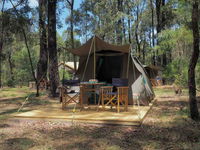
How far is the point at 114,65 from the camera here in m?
7.30

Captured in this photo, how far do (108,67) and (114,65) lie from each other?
0.23 meters

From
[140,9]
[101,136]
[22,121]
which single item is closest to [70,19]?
[140,9]

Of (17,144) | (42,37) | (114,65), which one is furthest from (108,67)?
(42,37)

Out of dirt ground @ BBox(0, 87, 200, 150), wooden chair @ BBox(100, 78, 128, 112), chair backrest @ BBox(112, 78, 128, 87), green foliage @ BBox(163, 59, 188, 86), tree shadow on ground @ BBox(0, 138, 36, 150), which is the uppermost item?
green foliage @ BBox(163, 59, 188, 86)

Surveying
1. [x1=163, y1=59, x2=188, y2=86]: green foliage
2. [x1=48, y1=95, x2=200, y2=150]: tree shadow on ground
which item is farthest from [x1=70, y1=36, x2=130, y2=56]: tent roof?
[x1=48, y1=95, x2=200, y2=150]: tree shadow on ground

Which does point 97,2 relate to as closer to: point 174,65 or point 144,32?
point 144,32

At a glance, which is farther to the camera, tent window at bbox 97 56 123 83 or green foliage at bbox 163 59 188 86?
tent window at bbox 97 56 123 83

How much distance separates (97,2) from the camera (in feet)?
65.0

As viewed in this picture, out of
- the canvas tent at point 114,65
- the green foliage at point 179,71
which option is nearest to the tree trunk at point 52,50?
the canvas tent at point 114,65

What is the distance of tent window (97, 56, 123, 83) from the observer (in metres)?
7.23

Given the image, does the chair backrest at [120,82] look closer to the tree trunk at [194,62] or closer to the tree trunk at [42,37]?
the tree trunk at [194,62]

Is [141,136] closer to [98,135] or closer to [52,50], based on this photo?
[98,135]

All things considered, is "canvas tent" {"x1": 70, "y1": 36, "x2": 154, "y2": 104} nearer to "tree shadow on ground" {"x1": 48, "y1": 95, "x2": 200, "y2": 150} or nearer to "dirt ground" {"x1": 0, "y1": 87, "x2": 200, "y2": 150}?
"dirt ground" {"x1": 0, "y1": 87, "x2": 200, "y2": 150}

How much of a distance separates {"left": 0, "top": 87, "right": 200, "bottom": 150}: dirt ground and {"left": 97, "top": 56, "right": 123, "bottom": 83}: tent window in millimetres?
2742
